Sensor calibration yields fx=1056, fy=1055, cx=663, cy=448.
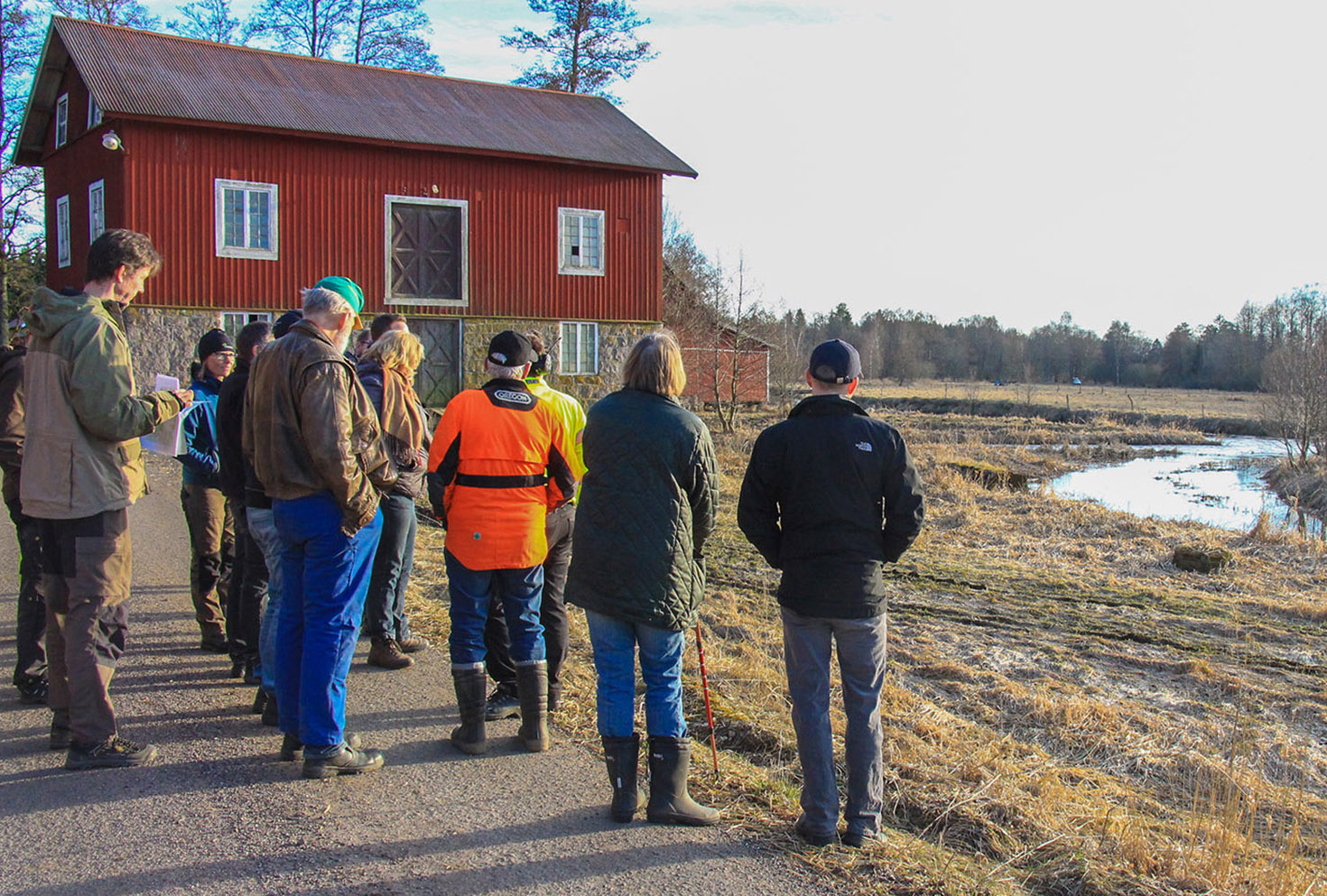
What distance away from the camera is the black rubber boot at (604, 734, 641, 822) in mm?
4062

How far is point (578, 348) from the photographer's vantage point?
25.8 metres

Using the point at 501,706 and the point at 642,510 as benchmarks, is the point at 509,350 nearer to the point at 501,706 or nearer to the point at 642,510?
the point at 642,510

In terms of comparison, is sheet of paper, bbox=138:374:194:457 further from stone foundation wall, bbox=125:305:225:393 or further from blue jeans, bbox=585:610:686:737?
stone foundation wall, bbox=125:305:225:393

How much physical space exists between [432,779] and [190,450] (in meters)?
2.81

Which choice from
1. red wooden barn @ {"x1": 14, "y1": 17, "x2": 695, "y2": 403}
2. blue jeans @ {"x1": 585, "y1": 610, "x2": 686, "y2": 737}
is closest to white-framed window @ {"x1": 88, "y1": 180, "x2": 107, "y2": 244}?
red wooden barn @ {"x1": 14, "y1": 17, "x2": 695, "y2": 403}

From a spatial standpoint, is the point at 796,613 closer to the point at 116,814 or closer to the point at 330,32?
the point at 116,814

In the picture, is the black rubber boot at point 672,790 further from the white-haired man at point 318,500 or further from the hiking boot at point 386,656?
the hiking boot at point 386,656

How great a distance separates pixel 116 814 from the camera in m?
4.01

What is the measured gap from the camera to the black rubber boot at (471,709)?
474 centimetres

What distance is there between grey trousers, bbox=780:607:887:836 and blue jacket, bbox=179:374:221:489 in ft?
12.3

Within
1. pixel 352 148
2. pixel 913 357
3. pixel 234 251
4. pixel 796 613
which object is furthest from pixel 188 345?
pixel 913 357

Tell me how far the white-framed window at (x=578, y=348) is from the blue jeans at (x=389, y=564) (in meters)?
19.7

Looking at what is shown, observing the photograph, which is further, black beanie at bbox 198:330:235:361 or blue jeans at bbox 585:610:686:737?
black beanie at bbox 198:330:235:361

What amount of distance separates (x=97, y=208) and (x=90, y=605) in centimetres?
2065
